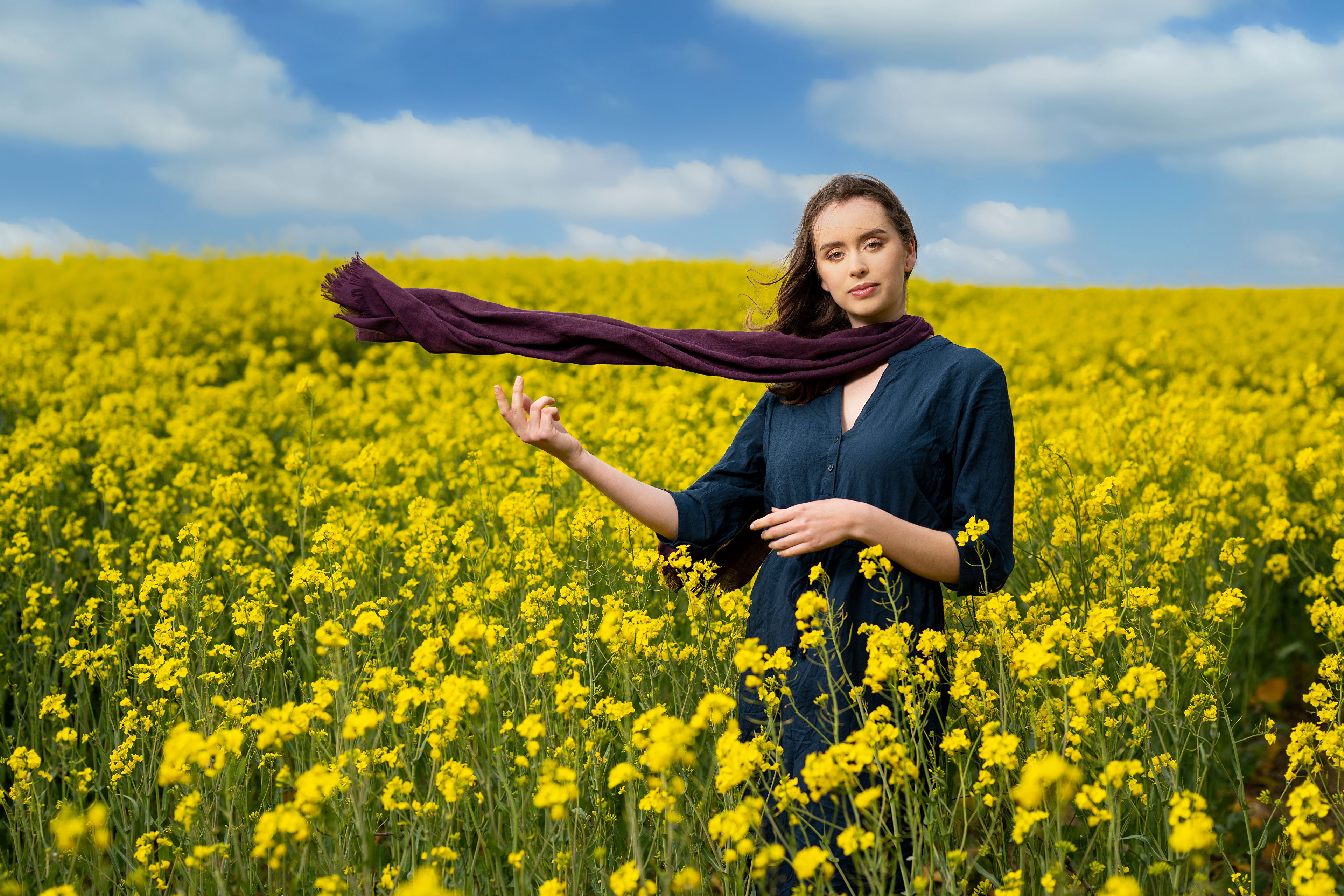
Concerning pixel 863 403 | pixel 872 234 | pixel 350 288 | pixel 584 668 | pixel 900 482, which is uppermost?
pixel 872 234

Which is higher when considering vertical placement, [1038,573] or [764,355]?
[764,355]

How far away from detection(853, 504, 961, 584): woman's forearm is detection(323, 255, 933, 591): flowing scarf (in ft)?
1.40

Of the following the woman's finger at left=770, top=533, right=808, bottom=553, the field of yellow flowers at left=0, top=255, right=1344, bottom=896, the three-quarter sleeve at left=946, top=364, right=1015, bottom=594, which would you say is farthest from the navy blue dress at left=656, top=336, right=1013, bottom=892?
the woman's finger at left=770, top=533, right=808, bottom=553

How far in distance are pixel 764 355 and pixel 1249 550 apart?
3803 millimetres

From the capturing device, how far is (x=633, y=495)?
2279mm

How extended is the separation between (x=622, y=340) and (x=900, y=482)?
86 cm

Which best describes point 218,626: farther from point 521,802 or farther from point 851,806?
point 851,806

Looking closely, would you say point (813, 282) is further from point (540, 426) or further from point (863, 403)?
point (540, 426)

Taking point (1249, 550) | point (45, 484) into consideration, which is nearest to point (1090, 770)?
point (1249, 550)

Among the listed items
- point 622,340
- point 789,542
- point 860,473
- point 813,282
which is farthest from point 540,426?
point 813,282

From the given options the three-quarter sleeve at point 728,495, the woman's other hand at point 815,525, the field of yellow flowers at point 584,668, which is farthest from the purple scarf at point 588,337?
the field of yellow flowers at point 584,668

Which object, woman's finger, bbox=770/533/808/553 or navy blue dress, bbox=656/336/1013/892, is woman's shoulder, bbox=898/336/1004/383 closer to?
navy blue dress, bbox=656/336/1013/892

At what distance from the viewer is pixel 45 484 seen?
4508 millimetres

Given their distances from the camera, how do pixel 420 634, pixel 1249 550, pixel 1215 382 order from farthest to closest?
pixel 1215 382 → pixel 1249 550 → pixel 420 634
